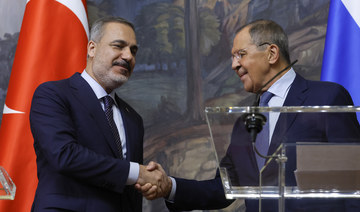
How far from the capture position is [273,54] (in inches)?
122

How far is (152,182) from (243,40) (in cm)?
108

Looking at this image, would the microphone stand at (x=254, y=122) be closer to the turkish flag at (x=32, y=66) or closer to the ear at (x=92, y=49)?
the ear at (x=92, y=49)

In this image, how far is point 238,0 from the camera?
4.30m

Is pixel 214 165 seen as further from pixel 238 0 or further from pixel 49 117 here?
pixel 49 117

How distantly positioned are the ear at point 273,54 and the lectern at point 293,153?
3.60ft

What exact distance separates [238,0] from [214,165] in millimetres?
1440

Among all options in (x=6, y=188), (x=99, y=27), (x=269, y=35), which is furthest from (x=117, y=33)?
(x=6, y=188)

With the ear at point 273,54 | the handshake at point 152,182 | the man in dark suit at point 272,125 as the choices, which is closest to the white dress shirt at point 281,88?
the man in dark suit at point 272,125

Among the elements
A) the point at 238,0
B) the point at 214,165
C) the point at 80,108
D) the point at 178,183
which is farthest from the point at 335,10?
the point at 80,108

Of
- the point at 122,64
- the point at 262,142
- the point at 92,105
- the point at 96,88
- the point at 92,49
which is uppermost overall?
the point at 92,49

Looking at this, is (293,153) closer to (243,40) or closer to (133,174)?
(133,174)

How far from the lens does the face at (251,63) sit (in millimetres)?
3107

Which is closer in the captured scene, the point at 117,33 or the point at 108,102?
the point at 108,102

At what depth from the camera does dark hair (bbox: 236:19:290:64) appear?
313 cm
